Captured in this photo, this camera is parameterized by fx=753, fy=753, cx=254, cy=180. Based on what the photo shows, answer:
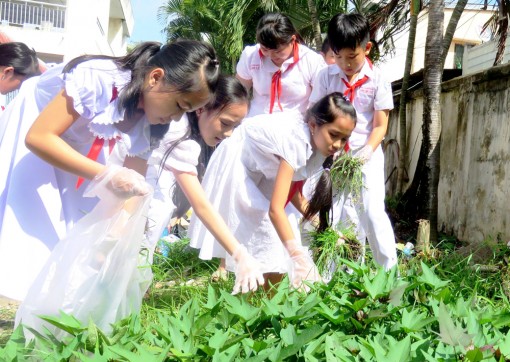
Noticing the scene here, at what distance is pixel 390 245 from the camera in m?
4.00

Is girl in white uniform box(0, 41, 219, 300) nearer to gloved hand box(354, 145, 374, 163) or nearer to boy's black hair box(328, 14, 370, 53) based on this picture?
gloved hand box(354, 145, 374, 163)

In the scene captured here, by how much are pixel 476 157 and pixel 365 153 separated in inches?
103

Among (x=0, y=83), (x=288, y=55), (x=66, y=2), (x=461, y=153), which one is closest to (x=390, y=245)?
(x=288, y=55)

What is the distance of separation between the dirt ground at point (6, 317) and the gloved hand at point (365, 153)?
1895 millimetres

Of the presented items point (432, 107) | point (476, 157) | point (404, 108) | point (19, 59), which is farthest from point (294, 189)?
point (404, 108)

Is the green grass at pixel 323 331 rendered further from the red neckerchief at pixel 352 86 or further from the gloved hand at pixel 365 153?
the red neckerchief at pixel 352 86

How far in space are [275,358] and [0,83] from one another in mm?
3394

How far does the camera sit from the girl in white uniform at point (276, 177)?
317 centimetres

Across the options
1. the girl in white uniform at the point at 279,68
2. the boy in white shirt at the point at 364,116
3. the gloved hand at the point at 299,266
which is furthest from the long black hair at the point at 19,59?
the gloved hand at the point at 299,266

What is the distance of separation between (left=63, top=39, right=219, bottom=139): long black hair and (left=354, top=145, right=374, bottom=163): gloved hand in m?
1.58

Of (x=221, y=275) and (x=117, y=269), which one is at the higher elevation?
(x=117, y=269)

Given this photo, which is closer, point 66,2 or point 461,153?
point 461,153

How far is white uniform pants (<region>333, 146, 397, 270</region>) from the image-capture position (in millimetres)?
3998

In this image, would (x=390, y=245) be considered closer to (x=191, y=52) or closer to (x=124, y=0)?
(x=191, y=52)
